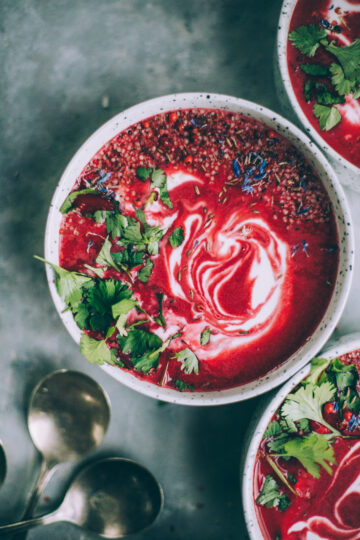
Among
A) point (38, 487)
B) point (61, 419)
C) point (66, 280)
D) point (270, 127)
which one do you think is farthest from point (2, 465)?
point (270, 127)

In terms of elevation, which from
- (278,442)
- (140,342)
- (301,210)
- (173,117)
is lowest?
(278,442)

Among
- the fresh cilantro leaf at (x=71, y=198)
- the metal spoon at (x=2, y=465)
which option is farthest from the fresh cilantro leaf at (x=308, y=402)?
the metal spoon at (x=2, y=465)

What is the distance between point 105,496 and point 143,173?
3.80 feet

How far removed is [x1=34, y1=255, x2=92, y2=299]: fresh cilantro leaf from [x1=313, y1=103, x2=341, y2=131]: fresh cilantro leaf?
915 mm

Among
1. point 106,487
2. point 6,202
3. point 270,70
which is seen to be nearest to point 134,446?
point 106,487

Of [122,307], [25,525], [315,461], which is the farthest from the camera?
[25,525]

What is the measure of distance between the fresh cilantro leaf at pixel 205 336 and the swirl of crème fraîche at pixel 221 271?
0.04ft

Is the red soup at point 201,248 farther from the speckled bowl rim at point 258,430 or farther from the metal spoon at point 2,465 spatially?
the metal spoon at point 2,465

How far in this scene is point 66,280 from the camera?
1426mm

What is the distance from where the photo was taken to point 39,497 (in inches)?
66.5

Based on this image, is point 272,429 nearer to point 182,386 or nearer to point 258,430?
point 258,430

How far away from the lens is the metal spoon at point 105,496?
1687 mm

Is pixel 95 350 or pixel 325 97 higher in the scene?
pixel 325 97


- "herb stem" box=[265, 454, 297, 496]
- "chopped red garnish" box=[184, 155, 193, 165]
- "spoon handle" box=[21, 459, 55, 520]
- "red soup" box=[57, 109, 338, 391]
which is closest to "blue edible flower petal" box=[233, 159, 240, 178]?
"red soup" box=[57, 109, 338, 391]
